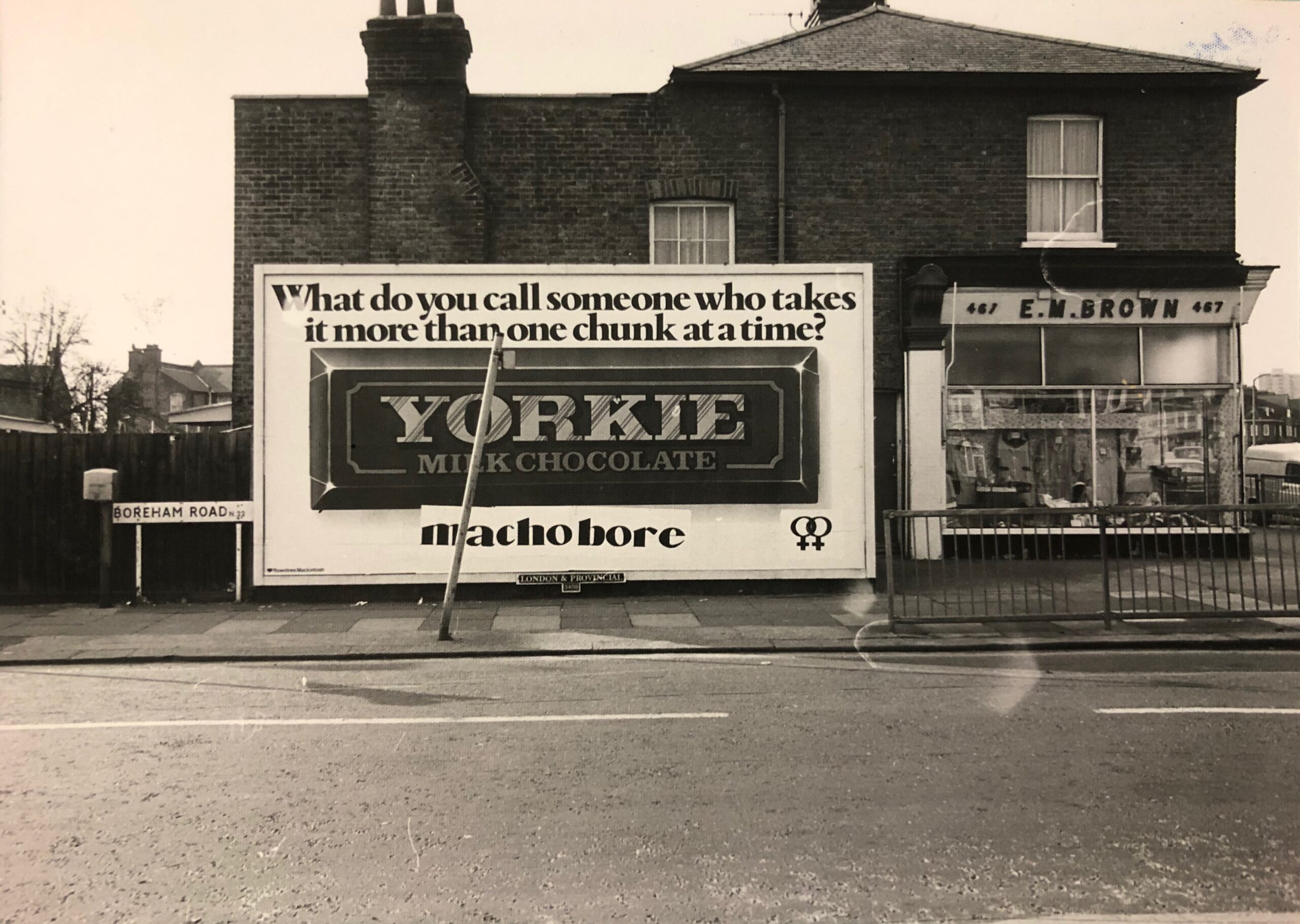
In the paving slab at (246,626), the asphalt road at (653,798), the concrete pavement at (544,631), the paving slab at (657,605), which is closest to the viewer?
the asphalt road at (653,798)

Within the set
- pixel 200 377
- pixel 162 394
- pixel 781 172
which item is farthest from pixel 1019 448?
pixel 200 377

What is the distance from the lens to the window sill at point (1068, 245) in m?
14.9

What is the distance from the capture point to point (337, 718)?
678 cm

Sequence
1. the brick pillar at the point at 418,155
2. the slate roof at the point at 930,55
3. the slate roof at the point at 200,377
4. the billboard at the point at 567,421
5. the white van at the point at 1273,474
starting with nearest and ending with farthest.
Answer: the billboard at the point at 567,421, the brick pillar at the point at 418,155, the slate roof at the point at 930,55, the white van at the point at 1273,474, the slate roof at the point at 200,377

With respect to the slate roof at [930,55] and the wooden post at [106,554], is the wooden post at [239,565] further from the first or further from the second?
the slate roof at [930,55]

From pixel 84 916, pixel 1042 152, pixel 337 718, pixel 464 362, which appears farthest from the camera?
pixel 1042 152

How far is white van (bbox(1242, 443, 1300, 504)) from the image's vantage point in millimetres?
19312

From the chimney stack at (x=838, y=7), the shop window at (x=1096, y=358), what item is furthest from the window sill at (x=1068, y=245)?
the chimney stack at (x=838, y=7)

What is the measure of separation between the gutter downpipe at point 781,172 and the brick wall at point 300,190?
20.0 ft

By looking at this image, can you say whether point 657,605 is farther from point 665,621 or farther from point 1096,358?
point 1096,358

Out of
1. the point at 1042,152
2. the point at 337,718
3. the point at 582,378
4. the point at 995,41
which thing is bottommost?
the point at 337,718

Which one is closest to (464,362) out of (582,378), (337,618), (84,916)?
(582,378)

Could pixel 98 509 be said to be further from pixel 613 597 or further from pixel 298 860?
pixel 298 860

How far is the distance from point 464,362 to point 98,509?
4.70 meters
